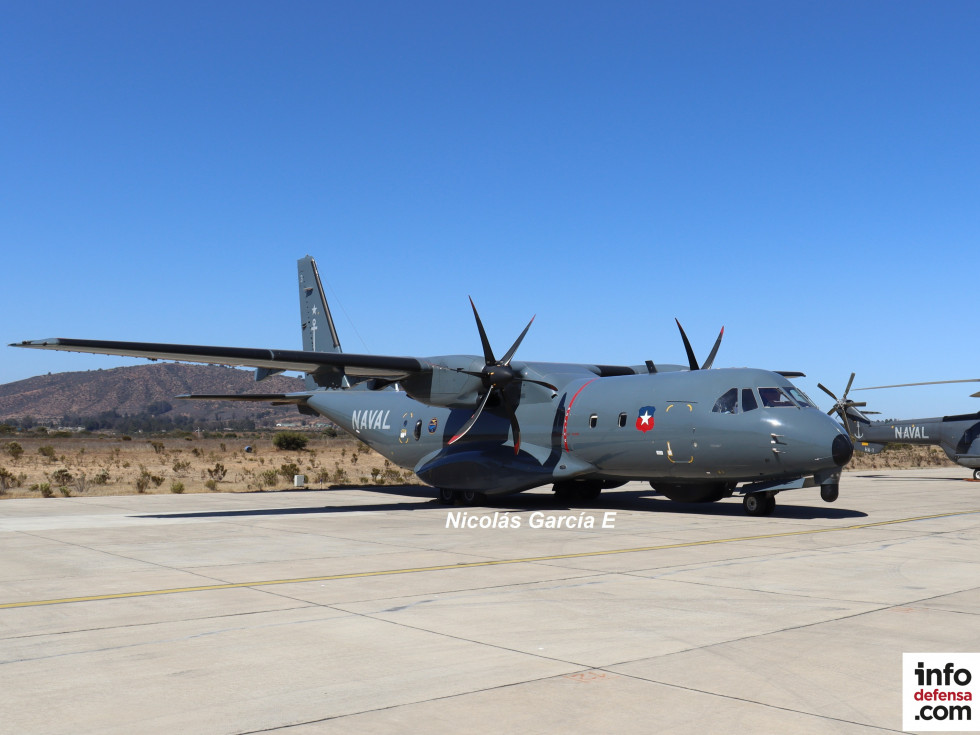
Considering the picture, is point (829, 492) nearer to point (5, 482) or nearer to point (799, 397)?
point (799, 397)

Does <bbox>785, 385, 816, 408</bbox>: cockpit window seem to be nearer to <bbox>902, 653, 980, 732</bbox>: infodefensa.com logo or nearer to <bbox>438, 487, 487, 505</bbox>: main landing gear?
<bbox>438, 487, 487, 505</bbox>: main landing gear

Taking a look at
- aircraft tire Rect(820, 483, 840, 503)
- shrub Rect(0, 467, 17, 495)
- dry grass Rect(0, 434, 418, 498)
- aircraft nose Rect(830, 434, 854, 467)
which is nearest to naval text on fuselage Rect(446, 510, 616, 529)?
aircraft tire Rect(820, 483, 840, 503)

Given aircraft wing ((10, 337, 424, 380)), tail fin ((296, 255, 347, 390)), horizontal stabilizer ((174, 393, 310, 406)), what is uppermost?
tail fin ((296, 255, 347, 390))

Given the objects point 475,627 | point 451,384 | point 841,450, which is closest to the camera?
point 475,627

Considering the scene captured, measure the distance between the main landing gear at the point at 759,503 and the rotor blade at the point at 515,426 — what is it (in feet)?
18.3

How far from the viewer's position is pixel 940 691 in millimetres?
5816

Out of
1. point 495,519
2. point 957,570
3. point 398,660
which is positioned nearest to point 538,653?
point 398,660

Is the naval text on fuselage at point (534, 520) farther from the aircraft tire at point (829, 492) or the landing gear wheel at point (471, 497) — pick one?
the aircraft tire at point (829, 492)

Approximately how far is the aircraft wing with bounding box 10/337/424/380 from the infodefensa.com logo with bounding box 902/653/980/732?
15.3m

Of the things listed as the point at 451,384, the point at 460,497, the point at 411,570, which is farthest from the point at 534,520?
the point at 411,570

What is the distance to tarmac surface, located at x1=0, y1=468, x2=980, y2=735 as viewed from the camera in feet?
17.7

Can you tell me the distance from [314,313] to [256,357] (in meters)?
10.0

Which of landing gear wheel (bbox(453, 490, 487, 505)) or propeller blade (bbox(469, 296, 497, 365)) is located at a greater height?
propeller blade (bbox(469, 296, 497, 365))

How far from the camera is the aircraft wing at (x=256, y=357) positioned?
17711mm
